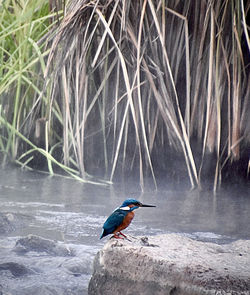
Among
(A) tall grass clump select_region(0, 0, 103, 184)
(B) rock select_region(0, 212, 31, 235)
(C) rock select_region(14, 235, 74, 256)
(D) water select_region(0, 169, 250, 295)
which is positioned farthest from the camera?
(A) tall grass clump select_region(0, 0, 103, 184)

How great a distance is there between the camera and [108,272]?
1.73m

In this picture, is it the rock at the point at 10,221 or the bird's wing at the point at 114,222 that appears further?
the rock at the point at 10,221

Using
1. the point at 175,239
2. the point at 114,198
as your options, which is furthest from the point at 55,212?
the point at 175,239

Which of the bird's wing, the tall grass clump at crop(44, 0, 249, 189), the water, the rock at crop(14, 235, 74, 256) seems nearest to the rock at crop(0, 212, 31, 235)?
the water

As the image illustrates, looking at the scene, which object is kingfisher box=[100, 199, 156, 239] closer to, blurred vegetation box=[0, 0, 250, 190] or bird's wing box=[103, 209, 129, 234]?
bird's wing box=[103, 209, 129, 234]

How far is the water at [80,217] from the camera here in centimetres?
205

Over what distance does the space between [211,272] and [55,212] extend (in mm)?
1407

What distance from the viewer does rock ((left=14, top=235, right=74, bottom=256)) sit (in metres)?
2.25

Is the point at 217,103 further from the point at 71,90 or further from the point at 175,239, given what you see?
the point at 175,239

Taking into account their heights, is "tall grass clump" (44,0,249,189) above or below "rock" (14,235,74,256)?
above

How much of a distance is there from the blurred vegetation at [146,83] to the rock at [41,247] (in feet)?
3.15

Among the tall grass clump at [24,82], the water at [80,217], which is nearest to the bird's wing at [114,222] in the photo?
the water at [80,217]

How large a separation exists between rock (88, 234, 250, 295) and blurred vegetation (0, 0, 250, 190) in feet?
4.39

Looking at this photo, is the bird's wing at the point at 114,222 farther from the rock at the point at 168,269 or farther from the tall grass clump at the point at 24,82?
the tall grass clump at the point at 24,82
